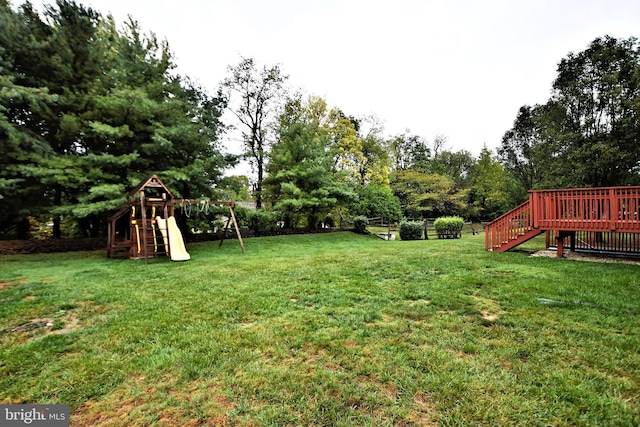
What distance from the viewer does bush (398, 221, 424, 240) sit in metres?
14.6

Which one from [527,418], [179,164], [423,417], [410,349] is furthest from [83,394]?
[179,164]

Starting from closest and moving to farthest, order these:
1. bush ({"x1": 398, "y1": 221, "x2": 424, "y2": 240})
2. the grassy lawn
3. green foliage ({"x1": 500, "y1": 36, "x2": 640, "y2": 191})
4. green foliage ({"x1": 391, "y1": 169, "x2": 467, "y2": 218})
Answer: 1. the grassy lawn
2. green foliage ({"x1": 500, "y1": 36, "x2": 640, "y2": 191})
3. bush ({"x1": 398, "y1": 221, "x2": 424, "y2": 240})
4. green foliage ({"x1": 391, "y1": 169, "x2": 467, "y2": 218})

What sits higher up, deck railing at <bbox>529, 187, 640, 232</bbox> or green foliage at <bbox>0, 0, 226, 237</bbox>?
green foliage at <bbox>0, 0, 226, 237</bbox>

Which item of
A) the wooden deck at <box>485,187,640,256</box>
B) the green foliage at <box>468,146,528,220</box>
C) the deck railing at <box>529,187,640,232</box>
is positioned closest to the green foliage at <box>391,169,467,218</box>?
the green foliage at <box>468,146,528,220</box>

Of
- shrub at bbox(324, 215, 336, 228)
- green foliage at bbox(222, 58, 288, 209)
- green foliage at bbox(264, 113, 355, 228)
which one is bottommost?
shrub at bbox(324, 215, 336, 228)

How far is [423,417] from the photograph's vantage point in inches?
63.4

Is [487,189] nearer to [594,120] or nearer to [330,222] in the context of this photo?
[594,120]

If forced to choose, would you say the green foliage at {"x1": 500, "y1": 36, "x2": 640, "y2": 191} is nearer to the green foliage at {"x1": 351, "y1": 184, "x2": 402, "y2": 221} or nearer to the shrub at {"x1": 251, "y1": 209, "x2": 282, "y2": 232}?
the green foliage at {"x1": 351, "y1": 184, "x2": 402, "y2": 221}

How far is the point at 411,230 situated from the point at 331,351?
1331 cm

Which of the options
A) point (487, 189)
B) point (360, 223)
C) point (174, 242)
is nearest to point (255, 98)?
point (360, 223)

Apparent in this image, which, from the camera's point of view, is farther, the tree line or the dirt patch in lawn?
the tree line

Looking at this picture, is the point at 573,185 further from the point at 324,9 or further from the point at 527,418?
the point at 527,418

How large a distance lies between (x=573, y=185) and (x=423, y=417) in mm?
14344

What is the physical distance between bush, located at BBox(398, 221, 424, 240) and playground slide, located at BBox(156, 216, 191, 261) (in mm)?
10966
